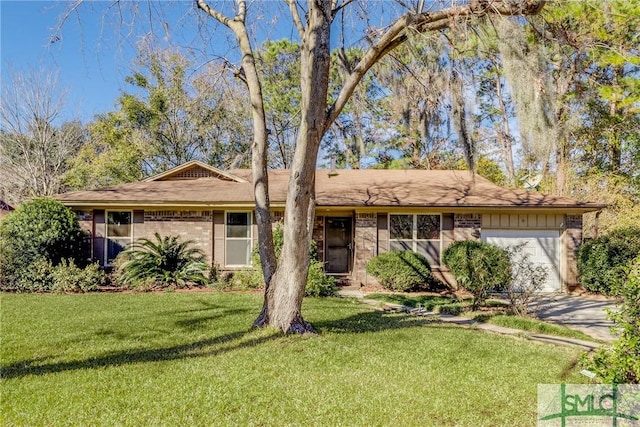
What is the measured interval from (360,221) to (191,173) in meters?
6.74

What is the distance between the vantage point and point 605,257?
37.7 ft

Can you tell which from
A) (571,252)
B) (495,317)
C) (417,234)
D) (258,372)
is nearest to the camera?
(258,372)

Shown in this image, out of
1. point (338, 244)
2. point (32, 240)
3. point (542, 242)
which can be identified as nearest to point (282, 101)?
point (338, 244)

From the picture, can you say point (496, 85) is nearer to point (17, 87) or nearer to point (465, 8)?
point (465, 8)

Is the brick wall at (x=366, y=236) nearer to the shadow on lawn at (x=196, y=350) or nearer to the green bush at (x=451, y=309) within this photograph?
the green bush at (x=451, y=309)

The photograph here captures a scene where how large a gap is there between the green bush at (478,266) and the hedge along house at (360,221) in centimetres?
83

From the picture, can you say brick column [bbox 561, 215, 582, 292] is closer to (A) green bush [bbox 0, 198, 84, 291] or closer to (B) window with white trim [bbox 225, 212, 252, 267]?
(B) window with white trim [bbox 225, 212, 252, 267]

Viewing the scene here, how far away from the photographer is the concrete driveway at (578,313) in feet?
24.1

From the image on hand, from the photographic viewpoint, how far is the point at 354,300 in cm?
1026

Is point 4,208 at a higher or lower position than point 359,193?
lower

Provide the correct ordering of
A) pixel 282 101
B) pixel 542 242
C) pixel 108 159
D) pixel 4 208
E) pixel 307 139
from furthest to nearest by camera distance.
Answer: pixel 108 159
pixel 4 208
pixel 282 101
pixel 542 242
pixel 307 139

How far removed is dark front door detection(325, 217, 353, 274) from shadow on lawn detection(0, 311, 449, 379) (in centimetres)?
605

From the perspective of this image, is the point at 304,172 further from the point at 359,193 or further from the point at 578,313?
the point at 359,193

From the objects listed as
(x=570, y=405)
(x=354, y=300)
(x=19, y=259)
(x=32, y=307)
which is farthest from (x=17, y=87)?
(x=570, y=405)
